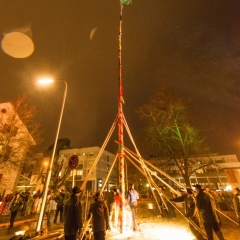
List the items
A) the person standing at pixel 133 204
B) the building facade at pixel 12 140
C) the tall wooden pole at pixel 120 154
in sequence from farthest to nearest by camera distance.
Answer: the building facade at pixel 12 140 < the person standing at pixel 133 204 < the tall wooden pole at pixel 120 154

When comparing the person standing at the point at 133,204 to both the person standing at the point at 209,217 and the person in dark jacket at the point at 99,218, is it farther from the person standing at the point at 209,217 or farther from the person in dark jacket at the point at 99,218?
the person standing at the point at 209,217

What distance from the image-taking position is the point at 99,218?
4836mm

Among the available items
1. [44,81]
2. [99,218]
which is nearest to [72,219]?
[99,218]

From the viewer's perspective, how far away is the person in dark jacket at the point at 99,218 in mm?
4751

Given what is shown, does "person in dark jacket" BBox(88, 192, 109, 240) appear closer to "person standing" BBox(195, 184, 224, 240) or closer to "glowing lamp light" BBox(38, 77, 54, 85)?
"person standing" BBox(195, 184, 224, 240)

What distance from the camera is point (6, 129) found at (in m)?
17.8

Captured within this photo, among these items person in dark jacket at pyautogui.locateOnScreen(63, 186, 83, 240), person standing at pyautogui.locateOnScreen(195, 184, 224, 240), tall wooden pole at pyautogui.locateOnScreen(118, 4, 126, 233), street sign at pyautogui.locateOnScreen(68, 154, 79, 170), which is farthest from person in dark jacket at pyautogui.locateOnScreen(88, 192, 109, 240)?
person standing at pyautogui.locateOnScreen(195, 184, 224, 240)

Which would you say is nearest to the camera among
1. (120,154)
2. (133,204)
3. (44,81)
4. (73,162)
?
(73,162)

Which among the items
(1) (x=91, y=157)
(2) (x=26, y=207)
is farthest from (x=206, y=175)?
(2) (x=26, y=207)

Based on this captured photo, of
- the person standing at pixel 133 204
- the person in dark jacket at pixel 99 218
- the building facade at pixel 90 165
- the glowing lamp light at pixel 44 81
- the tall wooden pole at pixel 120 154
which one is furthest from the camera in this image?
the building facade at pixel 90 165

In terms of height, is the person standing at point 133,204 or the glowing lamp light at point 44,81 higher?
the glowing lamp light at point 44,81

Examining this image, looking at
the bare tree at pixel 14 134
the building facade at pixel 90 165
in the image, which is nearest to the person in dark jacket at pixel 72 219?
the bare tree at pixel 14 134

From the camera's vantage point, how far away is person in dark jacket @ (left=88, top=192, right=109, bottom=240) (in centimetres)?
475

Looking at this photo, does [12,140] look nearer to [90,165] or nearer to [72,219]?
[72,219]
